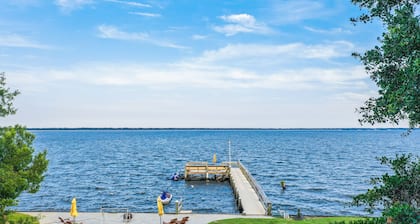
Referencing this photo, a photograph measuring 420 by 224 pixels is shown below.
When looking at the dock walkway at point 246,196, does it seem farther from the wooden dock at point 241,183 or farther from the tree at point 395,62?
the tree at point 395,62

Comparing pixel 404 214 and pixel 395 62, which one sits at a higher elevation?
pixel 395 62

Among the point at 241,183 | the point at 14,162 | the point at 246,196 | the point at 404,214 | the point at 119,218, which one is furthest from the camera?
the point at 241,183

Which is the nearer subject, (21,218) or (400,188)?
(400,188)

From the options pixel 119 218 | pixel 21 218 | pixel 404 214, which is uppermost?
pixel 404 214

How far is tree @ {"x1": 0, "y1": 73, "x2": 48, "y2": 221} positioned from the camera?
9.85m

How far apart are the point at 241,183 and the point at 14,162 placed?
27934mm

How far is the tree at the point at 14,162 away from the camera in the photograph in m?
9.85

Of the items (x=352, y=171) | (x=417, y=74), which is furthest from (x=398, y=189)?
(x=352, y=171)

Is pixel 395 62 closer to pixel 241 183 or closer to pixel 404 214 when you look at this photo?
pixel 404 214

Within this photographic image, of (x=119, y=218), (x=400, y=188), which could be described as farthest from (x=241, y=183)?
(x=400, y=188)

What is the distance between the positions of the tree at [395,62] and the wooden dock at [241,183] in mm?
16190

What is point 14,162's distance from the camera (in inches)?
406

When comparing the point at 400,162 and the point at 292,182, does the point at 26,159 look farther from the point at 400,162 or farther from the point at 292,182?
the point at 292,182

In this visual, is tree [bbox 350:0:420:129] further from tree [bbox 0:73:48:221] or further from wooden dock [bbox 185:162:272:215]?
wooden dock [bbox 185:162:272:215]
